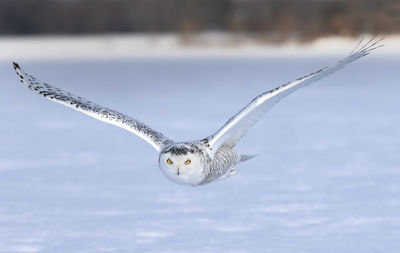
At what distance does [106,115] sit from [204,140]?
0.96 meters

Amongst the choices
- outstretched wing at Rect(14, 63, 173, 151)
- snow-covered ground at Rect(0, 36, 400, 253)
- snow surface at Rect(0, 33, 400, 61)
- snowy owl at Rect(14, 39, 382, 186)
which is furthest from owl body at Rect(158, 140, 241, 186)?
snow surface at Rect(0, 33, 400, 61)

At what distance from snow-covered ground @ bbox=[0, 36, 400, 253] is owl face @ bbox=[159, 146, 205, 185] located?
2.83 ft

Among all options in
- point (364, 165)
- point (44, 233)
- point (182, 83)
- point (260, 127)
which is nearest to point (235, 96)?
point (182, 83)

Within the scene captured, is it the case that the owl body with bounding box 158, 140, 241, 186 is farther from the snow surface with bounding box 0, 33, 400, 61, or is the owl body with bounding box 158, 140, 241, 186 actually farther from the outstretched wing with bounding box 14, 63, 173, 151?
the snow surface with bounding box 0, 33, 400, 61

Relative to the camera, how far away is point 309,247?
249 inches

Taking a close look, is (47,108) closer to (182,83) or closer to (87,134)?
(87,134)

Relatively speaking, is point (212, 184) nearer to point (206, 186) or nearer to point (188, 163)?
point (206, 186)

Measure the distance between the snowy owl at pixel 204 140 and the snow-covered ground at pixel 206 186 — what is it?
0.68 metres

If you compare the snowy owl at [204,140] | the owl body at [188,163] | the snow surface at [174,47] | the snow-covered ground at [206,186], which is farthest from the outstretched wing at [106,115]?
the snow surface at [174,47]

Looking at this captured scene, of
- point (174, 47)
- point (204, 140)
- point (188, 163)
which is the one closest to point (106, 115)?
→ point (204, 140)

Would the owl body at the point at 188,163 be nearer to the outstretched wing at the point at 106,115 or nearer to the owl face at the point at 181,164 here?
the owl face at the point at 181,164

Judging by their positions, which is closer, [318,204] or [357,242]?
[357,242]

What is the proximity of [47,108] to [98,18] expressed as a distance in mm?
32383

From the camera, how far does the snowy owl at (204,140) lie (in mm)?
5656
